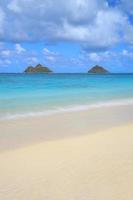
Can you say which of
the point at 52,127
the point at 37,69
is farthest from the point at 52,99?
the point at 37,69

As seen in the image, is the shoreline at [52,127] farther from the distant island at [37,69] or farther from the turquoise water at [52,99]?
the distant island at [37,69]

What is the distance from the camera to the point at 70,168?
13.4ft

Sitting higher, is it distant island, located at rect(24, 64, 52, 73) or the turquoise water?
distant island, located at rect(24, 64, 52, 73)

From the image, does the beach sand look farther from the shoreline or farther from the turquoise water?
the turquoise water

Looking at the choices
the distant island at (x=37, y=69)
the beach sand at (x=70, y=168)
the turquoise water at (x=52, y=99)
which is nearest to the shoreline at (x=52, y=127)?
the beach sand at (x=70, y=168)

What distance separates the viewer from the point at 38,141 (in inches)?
224

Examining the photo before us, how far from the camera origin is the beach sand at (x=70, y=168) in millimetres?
3393

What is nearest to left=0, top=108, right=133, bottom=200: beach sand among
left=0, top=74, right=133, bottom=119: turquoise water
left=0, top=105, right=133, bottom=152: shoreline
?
left=0, top=105, right=133, bottom=152: shoreline

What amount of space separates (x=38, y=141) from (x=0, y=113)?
3.72 meters

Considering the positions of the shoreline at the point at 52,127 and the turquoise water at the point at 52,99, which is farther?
the turquoise water at the point at 52,99

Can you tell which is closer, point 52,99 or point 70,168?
point 70,168

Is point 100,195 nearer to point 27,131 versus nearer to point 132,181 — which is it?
point 132,181

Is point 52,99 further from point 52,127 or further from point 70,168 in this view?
Answer: point 70,168

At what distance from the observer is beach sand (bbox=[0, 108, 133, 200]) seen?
339 centimetres
